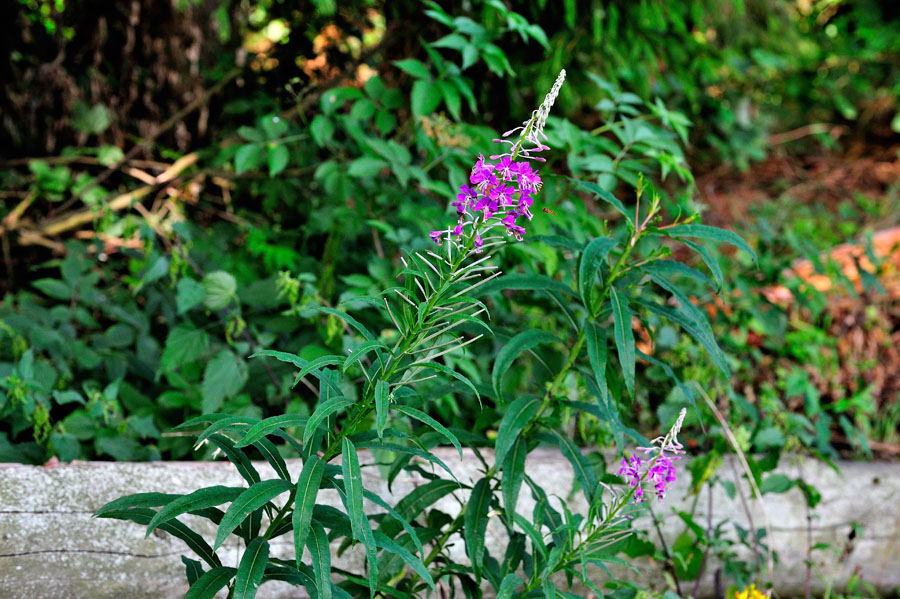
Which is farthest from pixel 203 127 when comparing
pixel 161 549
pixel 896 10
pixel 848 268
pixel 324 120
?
pixel 896 10

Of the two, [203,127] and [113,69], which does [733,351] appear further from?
[113,69]

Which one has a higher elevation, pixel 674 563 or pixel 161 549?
pixel 161 549

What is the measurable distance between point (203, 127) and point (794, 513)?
320 centimetres

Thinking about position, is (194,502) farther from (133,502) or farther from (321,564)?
(321,564)

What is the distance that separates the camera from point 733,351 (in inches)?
138

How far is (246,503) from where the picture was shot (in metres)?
1.32

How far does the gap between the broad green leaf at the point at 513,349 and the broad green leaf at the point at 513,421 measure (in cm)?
7

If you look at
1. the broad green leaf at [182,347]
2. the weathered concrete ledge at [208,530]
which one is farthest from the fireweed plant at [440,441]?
the broad green leaf at [182,347]

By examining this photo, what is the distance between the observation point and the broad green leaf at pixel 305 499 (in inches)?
51.1

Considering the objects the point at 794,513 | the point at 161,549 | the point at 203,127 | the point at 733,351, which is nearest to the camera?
the point at 161,549

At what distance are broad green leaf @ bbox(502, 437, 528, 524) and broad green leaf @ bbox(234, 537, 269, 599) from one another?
0.52m

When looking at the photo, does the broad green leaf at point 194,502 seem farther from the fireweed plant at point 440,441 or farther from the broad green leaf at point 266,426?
the broad green leaf at point 266,426

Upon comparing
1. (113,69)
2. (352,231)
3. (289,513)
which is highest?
(113,69)

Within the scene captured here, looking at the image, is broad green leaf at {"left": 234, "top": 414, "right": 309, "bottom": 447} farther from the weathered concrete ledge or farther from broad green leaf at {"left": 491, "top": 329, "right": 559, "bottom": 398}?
the weathered concrete ledge
